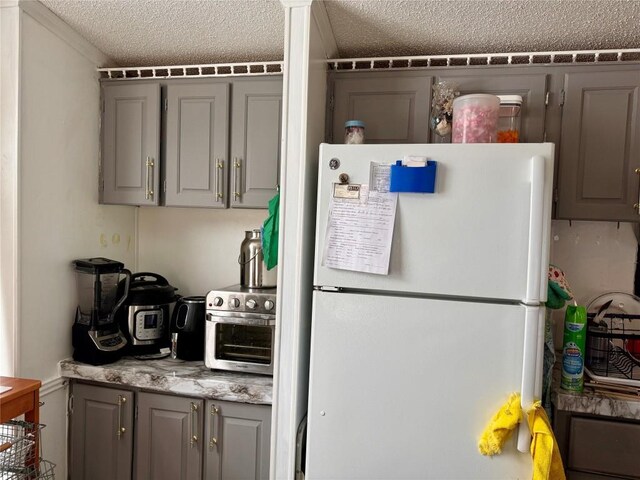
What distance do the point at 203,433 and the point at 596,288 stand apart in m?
1.94

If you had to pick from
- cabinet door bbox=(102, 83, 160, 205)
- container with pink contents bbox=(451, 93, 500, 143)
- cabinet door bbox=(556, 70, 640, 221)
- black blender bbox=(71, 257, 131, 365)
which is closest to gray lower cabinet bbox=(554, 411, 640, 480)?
cabinet door bbox=(556, 70, 640, 221)

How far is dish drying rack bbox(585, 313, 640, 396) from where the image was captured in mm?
1742

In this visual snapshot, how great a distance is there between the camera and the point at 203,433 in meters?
1.93

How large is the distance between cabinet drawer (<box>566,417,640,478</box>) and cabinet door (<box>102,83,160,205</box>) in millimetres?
2082

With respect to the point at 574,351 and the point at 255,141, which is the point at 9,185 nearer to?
the point at 255,141

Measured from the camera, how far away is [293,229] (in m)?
1.62

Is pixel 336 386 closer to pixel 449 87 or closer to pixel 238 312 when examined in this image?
pixel 238 312

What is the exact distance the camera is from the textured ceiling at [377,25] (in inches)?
64.6

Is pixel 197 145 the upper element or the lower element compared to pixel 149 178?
upper

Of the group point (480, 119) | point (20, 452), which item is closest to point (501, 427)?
point (480, 119)

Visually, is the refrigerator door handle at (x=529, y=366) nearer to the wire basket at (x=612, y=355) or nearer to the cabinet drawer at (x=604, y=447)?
the cabinet drawer at (x=604, y=447)

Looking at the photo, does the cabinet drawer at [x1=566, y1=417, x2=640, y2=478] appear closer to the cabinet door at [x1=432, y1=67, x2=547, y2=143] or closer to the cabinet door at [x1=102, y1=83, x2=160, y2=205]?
the cabinet door at [x1=432, y1=67, x2=547, y2=143]

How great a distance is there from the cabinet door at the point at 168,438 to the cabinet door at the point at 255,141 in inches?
37.6

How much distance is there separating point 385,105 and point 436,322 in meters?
1.01
